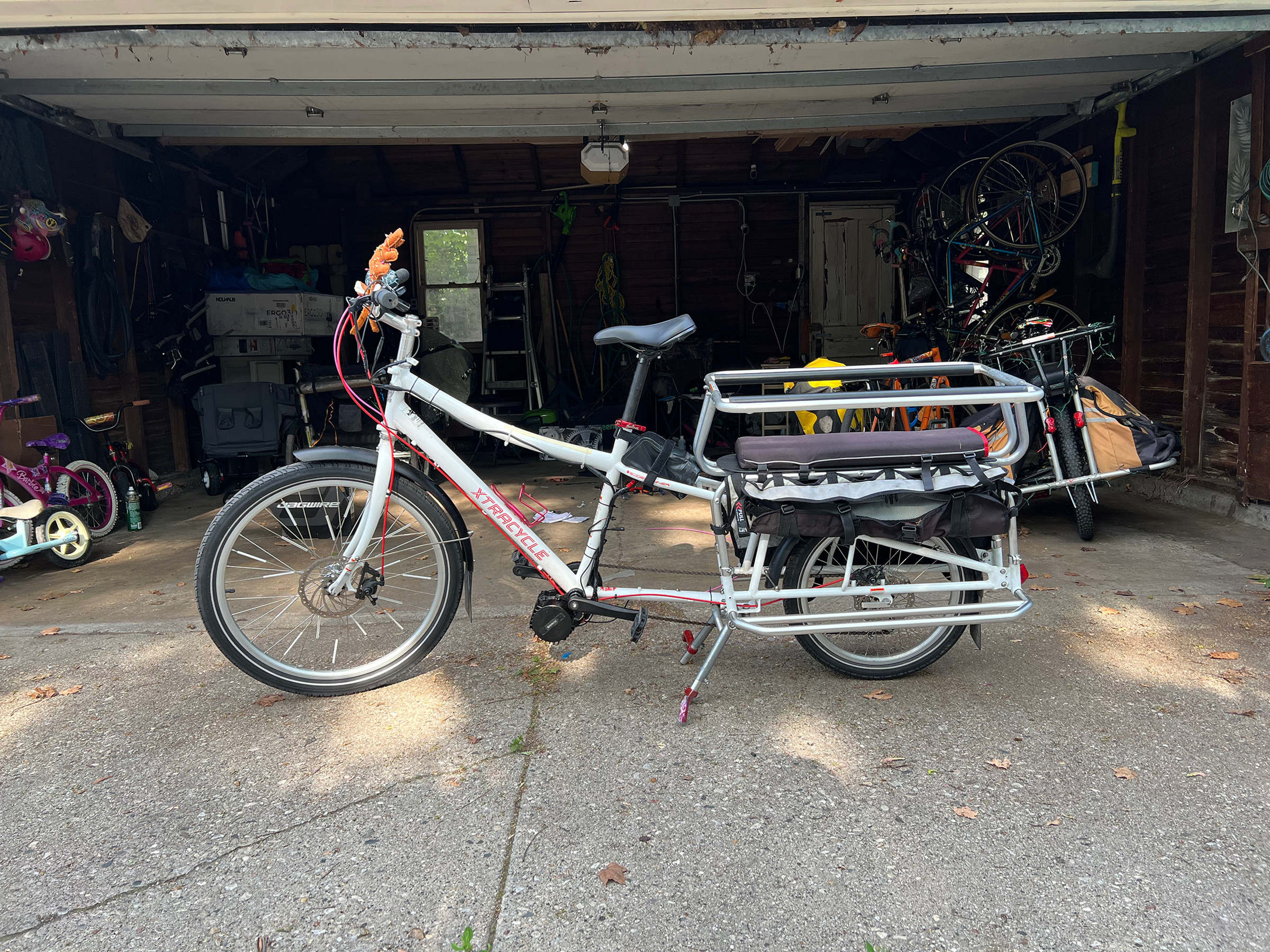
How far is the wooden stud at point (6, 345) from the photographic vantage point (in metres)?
4.62

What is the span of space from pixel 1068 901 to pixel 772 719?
34.1 inches

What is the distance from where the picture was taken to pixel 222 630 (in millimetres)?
2346

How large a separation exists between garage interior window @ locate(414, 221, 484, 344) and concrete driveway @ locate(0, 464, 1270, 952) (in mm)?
6383

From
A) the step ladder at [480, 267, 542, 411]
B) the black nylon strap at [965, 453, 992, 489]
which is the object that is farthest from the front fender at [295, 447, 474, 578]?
the step ladder at [480, 267, 542, 411]

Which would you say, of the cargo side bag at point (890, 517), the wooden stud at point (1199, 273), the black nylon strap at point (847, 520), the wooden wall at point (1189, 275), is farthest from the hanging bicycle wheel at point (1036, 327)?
the black nylon strap at point (847, 520)

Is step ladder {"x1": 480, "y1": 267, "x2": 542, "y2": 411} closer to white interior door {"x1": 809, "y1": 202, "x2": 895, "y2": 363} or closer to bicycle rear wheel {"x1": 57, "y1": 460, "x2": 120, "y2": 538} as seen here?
white interior door {"x1": 809, "y1": 202, "x2": 895, "y2": 363}

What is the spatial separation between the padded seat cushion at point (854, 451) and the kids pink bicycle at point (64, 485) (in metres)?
3.93

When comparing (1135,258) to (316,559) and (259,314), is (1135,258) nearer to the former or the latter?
(316,559)

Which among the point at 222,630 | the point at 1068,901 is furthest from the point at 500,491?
the point at 1068,901

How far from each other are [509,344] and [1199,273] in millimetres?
6363

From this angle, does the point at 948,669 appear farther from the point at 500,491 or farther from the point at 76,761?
the point at 76,761

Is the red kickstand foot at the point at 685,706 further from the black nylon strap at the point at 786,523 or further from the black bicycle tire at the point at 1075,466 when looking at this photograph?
the black bicycle tire at the point at 1075,466

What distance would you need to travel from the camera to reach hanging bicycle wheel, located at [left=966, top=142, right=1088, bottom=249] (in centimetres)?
584

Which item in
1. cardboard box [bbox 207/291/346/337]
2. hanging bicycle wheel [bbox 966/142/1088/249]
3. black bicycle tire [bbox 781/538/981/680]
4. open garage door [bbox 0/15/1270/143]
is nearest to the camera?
black bicycle tire [bbox 781/538/981/680]
